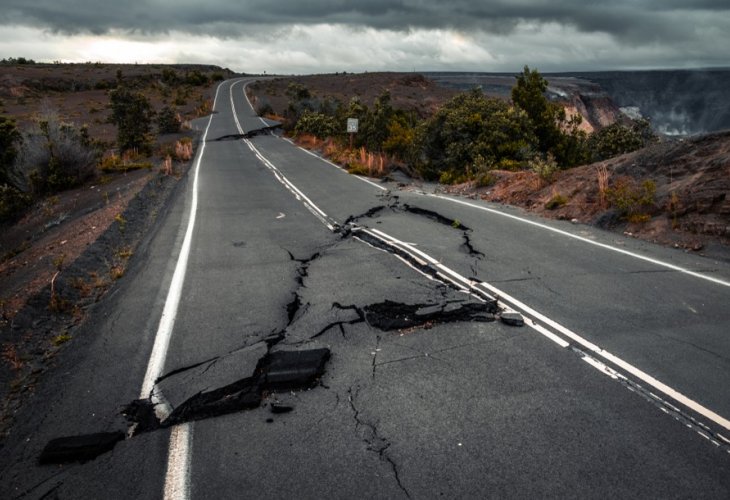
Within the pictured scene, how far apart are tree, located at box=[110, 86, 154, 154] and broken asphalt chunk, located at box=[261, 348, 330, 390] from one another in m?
23.4

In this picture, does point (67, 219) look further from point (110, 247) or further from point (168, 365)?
point (168, 365)

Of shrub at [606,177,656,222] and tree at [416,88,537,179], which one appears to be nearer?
shrub at [606,177,656,222]

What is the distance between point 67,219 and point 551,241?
493 inches

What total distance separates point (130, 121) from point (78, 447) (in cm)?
2509

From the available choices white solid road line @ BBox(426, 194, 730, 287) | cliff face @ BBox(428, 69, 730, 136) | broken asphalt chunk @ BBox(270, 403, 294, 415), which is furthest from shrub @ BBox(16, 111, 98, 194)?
cliff face @ BBox(428, 69, 730, 136)

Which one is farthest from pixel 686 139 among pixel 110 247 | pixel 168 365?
pixel 110 247

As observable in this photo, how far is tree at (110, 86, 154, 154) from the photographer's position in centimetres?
2495

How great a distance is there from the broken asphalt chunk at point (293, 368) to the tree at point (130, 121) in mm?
23399

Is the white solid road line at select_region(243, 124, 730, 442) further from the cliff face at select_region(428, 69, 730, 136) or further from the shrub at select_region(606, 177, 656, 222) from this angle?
the cliff face at select_region(428, 69, 730, 136)

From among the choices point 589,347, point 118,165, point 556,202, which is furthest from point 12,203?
point 589,347

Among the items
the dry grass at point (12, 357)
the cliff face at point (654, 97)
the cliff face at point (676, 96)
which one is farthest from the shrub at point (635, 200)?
the cliff face at point (676, 96)

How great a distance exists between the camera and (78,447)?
3541 millimetres

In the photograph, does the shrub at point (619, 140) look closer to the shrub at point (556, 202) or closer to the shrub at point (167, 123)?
the shrub at point (556, 202)

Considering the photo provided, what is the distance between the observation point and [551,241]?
8.66 m
